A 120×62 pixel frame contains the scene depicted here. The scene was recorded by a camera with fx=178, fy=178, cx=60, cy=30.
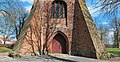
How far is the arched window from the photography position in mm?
22964

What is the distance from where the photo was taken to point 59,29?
22328mm

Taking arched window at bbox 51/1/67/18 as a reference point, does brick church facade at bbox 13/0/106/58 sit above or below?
below

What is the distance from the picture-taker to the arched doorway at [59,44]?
892 inches

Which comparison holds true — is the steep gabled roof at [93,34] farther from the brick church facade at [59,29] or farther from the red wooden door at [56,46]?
the red wooden door at [56,46]

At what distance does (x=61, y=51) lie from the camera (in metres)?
22.8

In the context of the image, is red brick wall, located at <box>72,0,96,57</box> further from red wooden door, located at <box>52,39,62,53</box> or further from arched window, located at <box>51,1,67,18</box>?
red wooden door, located at <box>52,39,62,53</box>

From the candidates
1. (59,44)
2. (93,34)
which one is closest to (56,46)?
(59,44)

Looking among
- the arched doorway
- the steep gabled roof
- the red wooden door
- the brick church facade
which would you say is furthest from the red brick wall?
the red wooden door

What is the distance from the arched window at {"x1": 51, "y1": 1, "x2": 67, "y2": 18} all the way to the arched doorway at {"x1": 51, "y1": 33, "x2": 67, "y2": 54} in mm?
2481

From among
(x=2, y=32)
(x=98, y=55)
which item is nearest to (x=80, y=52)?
(x=98, y=55)

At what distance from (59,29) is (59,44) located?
1.95 m

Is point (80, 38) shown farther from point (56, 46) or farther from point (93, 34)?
point (56, 46)

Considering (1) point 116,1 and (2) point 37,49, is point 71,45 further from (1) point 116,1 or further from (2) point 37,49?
(1) point 116,1

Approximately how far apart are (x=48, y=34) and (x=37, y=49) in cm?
231
